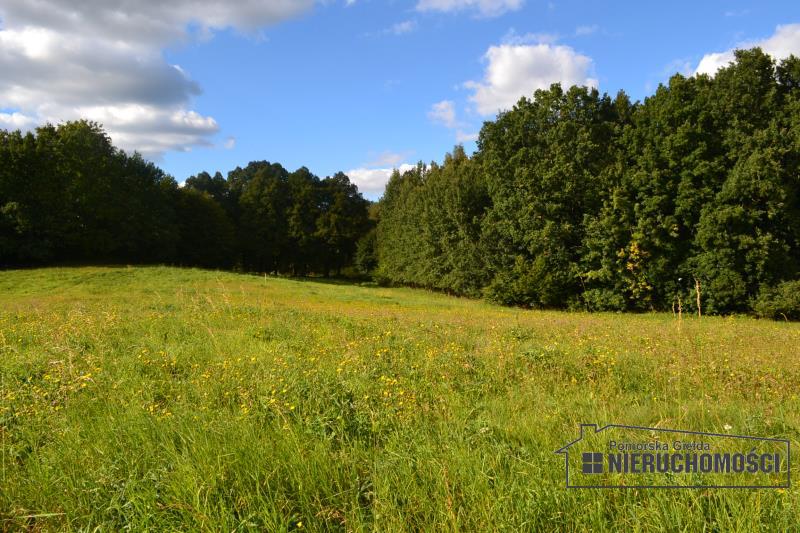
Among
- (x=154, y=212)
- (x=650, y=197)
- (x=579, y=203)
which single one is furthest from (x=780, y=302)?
(x=154, y=212)

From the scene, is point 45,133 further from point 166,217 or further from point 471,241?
point 471,241

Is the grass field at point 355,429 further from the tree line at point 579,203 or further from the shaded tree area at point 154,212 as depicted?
the shaded tree area at point 154,212

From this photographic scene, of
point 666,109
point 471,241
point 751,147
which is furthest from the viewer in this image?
point 471,241

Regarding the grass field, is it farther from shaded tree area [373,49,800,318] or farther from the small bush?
the small bush

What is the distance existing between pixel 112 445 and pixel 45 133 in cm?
4806

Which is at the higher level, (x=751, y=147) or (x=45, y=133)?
(x=45, y=133)

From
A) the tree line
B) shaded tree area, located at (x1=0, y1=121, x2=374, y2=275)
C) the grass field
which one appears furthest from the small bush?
shaded tree area, located at (x1=0, y1=121, x2=374, y2=275)

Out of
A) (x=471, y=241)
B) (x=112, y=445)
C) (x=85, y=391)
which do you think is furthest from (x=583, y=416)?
(x=471, y=241)

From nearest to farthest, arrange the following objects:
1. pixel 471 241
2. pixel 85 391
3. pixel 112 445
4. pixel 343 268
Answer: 1. pixel 112 445
2. pixel 85 391
3. pixel 471 241
4. pixel 343 268

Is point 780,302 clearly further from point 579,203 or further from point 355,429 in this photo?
point 355,429

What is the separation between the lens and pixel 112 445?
3.70 metres

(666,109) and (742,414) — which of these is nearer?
(742,414)

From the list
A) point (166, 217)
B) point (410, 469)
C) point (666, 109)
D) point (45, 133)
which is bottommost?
point (410, 469)

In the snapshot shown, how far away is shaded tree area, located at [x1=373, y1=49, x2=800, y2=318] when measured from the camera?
2170 cm
